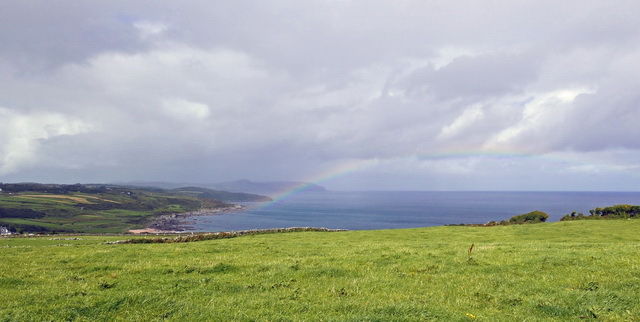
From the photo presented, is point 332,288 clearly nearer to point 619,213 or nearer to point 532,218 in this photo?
point 532,218

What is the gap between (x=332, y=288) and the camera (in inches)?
457

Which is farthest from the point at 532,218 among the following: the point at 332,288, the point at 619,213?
the point at 332,288

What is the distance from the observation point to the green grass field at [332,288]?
885cm

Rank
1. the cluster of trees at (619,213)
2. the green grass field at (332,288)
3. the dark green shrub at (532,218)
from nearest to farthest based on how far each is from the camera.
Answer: the green grass field at (332,288) < the cluster of trees at (619,213) < the dark green shrub at (532,218)

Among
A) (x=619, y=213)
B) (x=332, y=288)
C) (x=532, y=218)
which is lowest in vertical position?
(x=532, y=218)

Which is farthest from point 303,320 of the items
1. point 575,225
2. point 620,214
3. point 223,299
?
point 620,214

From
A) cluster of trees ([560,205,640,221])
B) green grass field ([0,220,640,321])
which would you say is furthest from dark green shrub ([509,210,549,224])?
green grass field ([0,220,640,321])

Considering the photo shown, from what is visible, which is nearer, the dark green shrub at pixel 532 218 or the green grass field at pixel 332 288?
the green grass field at pixel 332 288

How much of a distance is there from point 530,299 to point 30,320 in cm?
1403

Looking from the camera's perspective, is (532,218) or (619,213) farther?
(532,218)

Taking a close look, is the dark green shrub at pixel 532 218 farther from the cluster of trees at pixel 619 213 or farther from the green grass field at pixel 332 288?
the green grass field at pixel 332 288

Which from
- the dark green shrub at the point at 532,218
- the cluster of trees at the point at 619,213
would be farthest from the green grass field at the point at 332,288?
the cluster of trees at the point at 619,213

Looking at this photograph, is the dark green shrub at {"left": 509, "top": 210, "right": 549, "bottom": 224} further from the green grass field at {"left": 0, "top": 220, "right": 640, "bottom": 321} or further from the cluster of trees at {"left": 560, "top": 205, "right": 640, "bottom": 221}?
the green grass field at {"left": 0, "top": 220, "right": 640, "bottom": 321}

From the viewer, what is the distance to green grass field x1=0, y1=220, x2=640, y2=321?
29.0ft
